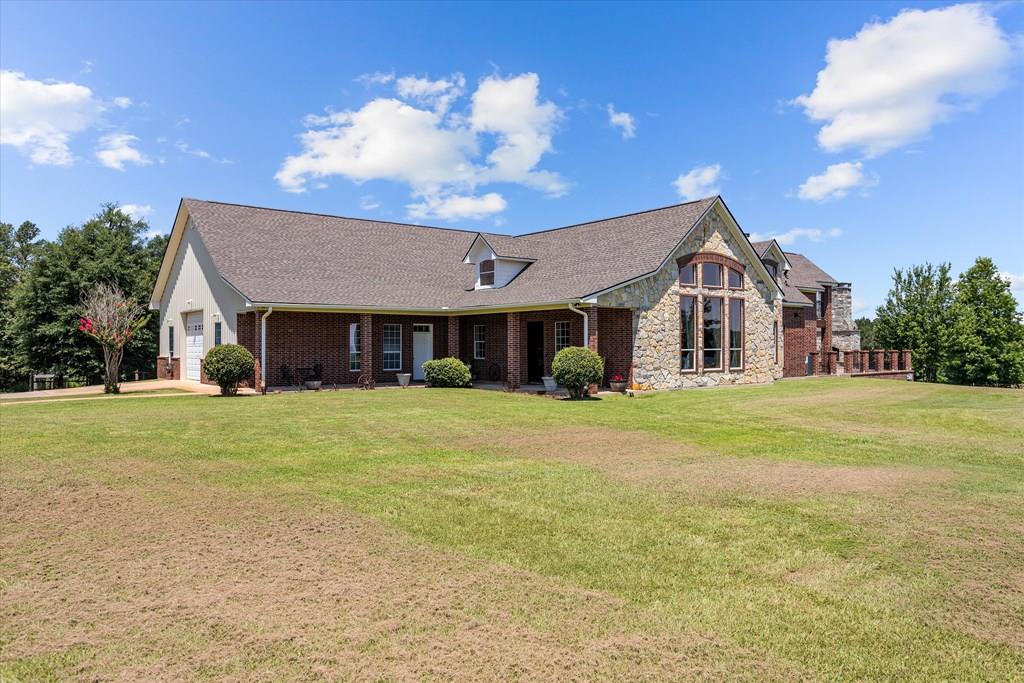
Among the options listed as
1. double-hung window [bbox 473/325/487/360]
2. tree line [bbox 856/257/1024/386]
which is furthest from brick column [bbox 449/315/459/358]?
tree line [bbox 856/257/1024/386]

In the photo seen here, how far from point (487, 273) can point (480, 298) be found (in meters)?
1.83

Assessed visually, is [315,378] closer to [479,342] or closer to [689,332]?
[479,342]

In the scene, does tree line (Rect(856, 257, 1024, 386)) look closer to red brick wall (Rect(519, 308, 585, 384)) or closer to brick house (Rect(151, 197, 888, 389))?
brick house (Rect(151, 197, 888, 389))

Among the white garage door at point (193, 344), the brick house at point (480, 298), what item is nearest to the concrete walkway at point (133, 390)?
the white garage door at point (193, 344)

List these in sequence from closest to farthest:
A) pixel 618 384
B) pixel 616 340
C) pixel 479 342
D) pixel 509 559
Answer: pixel 509 559 → pixel 618 384 → pixel 616 340 → pixel 479 342

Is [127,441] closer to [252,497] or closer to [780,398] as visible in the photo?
[252,497]

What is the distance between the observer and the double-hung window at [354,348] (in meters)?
24.9

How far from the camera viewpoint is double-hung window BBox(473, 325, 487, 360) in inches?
1045

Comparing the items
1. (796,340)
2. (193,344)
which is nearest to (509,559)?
(193,344)

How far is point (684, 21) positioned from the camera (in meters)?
19.0

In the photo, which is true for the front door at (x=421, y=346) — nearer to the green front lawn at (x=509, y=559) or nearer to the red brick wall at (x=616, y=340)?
the red brick wall at (x=616, y=340)

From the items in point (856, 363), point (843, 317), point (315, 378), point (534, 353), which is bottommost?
point (315, 378)

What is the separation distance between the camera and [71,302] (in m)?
32.2

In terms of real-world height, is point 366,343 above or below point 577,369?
above
